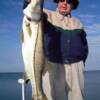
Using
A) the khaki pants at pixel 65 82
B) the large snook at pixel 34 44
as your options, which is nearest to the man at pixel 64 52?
the khaki pants at pixel 65 82

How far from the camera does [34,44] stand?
21.7 feet

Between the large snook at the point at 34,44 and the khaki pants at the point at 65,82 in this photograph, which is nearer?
the large snook at the point at 34,44

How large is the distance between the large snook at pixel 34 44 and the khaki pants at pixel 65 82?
1192 mm

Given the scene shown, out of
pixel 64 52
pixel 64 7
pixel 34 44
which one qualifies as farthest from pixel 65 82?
pixel 34 44

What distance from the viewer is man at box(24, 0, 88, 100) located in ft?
26.3

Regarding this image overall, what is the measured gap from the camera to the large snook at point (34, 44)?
651 cm

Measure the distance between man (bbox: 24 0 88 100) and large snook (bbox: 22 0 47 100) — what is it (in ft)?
3.91

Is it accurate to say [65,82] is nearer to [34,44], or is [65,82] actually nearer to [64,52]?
[64,52]

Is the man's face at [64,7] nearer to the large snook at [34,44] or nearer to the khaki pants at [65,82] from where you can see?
the khaki pants at [65,82]

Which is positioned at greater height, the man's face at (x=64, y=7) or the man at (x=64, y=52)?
the man's face at (x=64, y=7)

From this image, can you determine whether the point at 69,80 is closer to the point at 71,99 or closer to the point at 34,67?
the point at 71,99

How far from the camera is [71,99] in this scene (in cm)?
838

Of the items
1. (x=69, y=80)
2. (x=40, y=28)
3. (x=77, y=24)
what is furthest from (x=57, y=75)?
(x=40, y=28)

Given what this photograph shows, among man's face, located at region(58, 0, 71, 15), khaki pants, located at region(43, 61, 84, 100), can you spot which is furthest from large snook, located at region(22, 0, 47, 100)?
man's face, located at region(58, 0, 71, 15)
